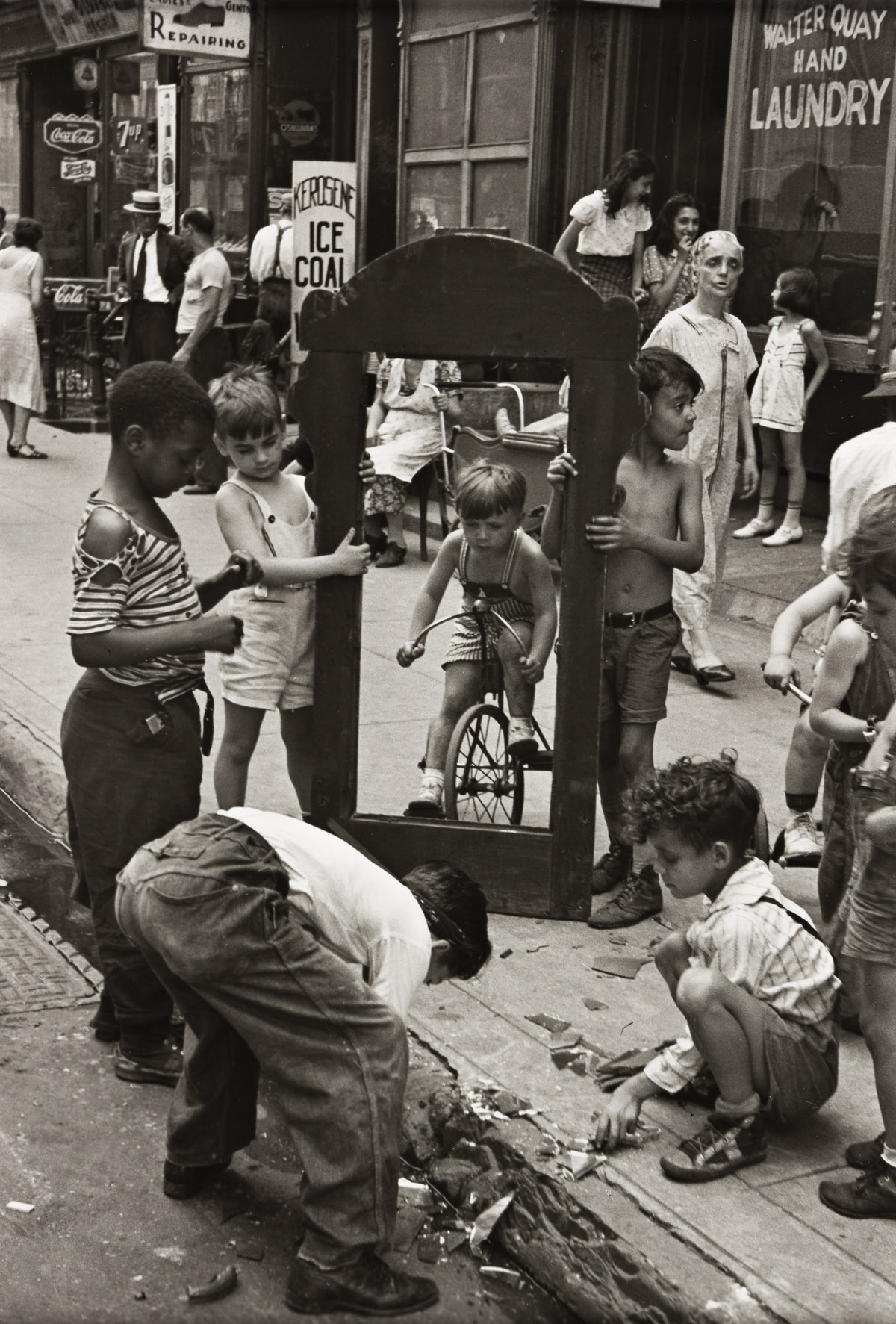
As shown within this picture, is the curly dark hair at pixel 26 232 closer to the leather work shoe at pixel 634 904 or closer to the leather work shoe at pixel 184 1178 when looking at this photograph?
the leather work shoe at pixel 634 904

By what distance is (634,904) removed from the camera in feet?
15.8

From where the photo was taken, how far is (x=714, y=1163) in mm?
3443

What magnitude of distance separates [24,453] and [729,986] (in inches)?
452

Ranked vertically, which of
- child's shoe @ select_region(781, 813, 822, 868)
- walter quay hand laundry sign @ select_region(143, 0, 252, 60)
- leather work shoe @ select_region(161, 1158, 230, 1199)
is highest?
walter quay hand laundry sign @ select_region(143, 0, 252, 60)

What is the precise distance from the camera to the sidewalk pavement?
3133mm

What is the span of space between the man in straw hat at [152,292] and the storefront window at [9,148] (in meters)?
11.3

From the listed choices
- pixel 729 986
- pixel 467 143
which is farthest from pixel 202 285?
pixel 729 986

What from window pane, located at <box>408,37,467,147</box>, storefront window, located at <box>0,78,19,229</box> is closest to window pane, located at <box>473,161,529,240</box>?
window pane, located at <box>408,37,467,147</box>

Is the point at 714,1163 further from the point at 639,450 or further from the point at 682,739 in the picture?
the point at 682,739

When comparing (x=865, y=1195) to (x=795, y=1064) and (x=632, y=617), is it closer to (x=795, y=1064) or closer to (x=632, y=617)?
(x=795, y=1064)

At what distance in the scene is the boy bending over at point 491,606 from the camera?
4961mm

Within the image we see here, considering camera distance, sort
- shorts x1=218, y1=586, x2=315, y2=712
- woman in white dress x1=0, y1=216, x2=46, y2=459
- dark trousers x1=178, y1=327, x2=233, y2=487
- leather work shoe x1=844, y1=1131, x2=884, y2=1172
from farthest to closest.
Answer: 1. woman in white dress x1=0, y1=216, x2=46, y2=459
2. dark trousers x1=178, y1=327, x2=233, y2=487
3. shorts x1=218, y1=586, x2=315, y2=712
4. leather work shoe x1=844, y1=1131, x2=884, y2=1172

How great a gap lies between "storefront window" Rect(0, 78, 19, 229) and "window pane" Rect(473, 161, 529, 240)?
13.5m

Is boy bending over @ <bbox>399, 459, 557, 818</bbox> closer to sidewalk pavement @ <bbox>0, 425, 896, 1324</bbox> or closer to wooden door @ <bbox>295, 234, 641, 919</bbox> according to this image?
wooden door @ <bbox>295, 234, 641, 919</bbox>
